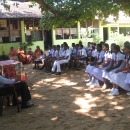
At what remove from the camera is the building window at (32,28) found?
17.1 meters

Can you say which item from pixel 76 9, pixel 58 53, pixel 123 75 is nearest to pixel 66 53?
pixel 58 53

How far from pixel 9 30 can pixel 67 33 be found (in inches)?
219

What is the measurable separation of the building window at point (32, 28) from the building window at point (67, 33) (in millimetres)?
1853

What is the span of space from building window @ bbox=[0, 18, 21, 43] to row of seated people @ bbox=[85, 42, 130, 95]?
9.96 metres

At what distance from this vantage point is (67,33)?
19.9m

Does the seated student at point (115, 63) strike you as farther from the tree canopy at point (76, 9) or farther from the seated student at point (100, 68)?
the tree canopy at point (76, 9)

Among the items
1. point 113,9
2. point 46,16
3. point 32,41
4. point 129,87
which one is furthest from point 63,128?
point 32,41

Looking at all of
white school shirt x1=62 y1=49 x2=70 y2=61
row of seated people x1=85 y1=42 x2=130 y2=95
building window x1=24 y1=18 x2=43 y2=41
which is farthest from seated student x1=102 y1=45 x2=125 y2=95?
building window x1=24 y1=18 x2=43 y2=41

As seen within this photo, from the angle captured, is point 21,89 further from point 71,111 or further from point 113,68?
point 113,68

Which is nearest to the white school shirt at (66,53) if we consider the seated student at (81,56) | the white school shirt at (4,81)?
the seated student at (81,56)

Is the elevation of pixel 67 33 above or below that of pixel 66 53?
above

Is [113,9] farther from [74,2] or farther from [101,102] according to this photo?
[101,102]

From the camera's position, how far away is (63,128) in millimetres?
4176

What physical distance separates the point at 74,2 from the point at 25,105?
18.9 feet
